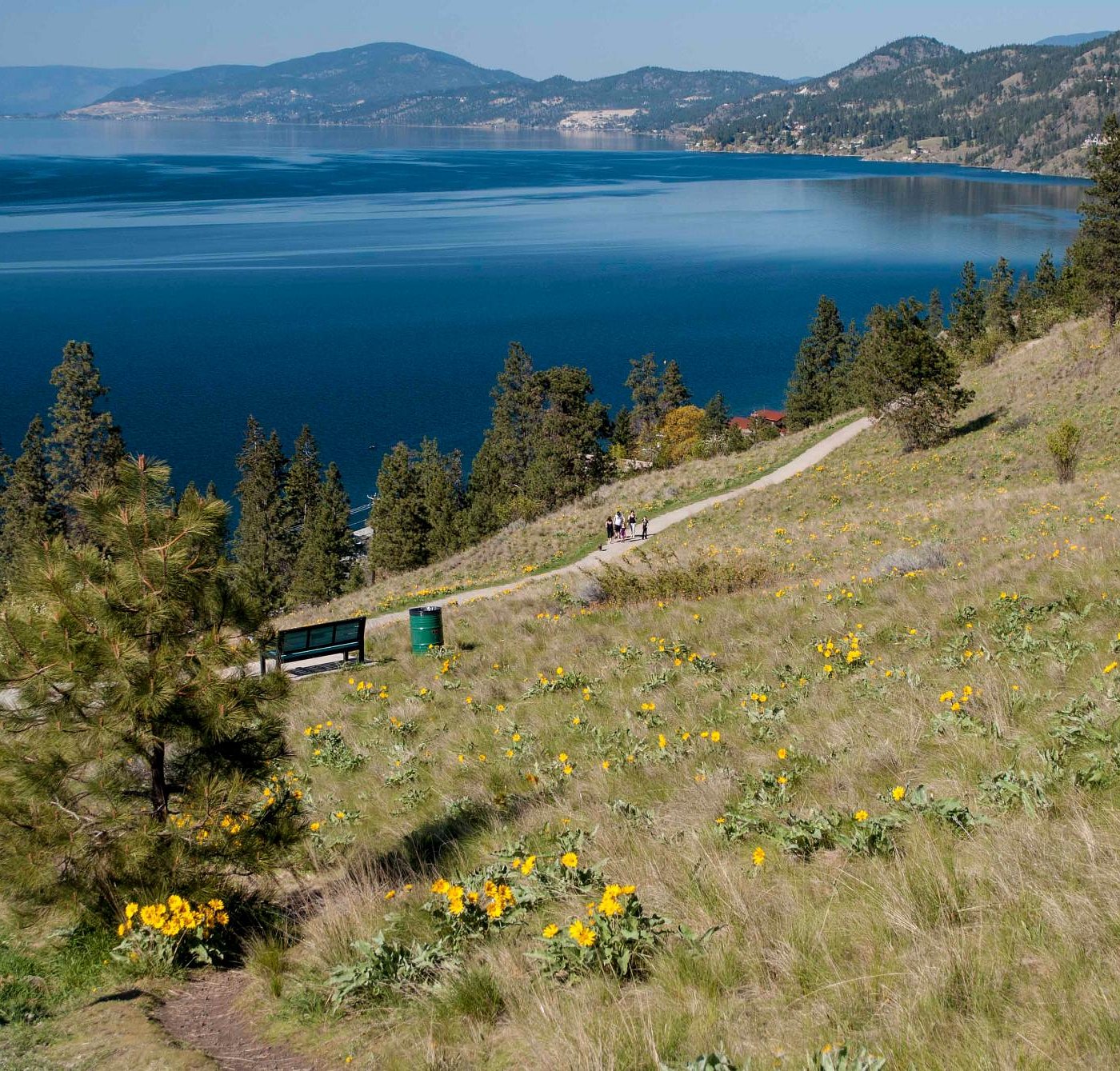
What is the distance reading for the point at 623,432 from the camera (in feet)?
269

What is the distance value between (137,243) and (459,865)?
547 feet

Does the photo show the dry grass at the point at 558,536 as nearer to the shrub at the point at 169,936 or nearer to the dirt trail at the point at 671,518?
the dirt trail at the point at 671,518

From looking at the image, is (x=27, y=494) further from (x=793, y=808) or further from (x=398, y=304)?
(x=398, y=304)

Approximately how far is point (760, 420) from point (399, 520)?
106ft

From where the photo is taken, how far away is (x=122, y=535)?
17.4 ft

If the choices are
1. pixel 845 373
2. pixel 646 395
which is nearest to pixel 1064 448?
pixel 845 373

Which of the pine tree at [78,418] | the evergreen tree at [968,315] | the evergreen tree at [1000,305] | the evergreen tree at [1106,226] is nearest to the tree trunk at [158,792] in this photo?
the evergreen tree at [1106,226]

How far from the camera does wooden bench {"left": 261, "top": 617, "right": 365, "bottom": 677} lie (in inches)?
551

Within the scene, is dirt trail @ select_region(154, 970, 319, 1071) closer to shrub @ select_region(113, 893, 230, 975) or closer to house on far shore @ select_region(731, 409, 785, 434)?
shrub @ select_region(113, 893, 230, 975)

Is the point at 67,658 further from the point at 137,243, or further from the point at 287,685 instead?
the point at 137,243

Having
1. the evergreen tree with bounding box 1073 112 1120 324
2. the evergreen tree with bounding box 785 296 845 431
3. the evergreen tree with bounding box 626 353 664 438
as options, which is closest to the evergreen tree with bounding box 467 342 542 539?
the evergreen tree with bounding box 626 353 664 438

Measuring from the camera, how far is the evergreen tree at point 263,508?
61.5 meters

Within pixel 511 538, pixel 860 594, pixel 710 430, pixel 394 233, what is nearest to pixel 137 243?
pixel 394 233

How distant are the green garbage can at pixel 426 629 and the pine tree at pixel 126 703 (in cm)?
866
